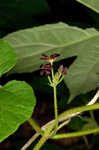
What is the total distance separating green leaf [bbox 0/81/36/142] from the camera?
54cm

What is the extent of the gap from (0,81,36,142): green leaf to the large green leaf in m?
0.16

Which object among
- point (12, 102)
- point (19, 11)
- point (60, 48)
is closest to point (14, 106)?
point (12, 102)

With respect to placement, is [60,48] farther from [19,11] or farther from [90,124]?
[90,124]

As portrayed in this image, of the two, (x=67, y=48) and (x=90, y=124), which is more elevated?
(x=67, y=48)

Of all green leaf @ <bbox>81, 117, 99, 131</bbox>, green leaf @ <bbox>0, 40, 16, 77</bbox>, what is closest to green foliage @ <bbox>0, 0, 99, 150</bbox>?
green leaf @ <bbox>0, 40, 16, 77</bbox>

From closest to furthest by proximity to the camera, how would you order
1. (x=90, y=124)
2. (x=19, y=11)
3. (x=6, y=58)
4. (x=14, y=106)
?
(x=14, y=106), (x=6, y=58), (x=19, y=11), (x=90, y=124)

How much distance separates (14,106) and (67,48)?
305 millimetres

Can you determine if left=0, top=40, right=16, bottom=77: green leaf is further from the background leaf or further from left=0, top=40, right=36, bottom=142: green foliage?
the background leaf

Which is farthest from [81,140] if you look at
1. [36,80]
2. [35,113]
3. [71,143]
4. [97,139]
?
[36,80]

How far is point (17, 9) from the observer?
38.1 inches

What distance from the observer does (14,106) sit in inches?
23.0

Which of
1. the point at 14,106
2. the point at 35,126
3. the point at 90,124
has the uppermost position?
the point at 14,106

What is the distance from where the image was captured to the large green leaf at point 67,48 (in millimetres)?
775

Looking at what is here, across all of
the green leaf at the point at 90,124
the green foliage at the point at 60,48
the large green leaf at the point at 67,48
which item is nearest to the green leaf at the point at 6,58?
the green foliage at the point at 60,48
